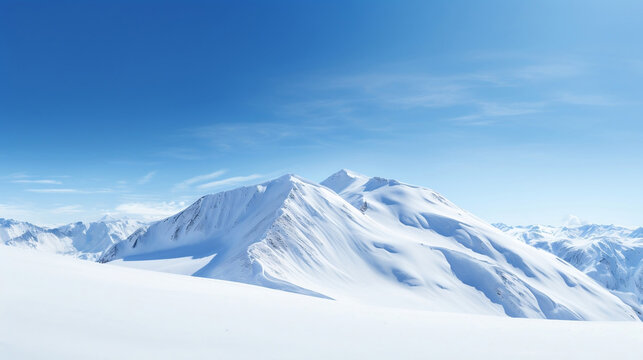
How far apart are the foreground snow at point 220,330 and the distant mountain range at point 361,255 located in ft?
174

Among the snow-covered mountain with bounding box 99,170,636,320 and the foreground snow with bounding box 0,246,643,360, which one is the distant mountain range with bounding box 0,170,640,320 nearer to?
the snow-covered mountain with bounding box 99,170,636,320

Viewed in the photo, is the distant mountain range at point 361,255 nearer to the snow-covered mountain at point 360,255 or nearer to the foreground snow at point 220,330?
the snow-covered mountain at point 360,255

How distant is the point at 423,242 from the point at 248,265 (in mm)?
59331

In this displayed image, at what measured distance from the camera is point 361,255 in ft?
296


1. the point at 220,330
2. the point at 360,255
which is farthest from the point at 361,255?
the point at 220,330

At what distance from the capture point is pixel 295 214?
95.4 metres

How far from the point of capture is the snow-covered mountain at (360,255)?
7750cm

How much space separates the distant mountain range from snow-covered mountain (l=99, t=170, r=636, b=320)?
34cm

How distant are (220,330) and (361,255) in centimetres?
8356

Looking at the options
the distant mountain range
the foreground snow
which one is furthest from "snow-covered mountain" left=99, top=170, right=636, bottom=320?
the foreground snow

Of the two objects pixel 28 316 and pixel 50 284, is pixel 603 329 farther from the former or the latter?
pixel 50 284

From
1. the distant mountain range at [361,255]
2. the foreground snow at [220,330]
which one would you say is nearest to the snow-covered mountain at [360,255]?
the distant mountain range at [361,255]

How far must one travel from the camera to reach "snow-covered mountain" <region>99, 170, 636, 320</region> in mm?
77500

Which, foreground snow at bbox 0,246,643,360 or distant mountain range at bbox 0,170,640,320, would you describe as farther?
distant mountain range at bbox 0,170,640,320
